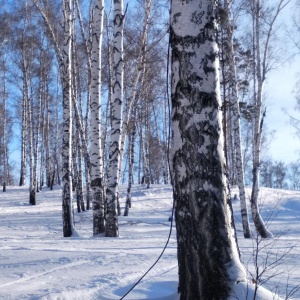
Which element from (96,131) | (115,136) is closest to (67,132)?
Answer: (96,131)

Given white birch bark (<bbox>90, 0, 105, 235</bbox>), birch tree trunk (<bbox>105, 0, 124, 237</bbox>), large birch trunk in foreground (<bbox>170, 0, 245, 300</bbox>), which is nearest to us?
large birch trunk in foreground (<bbox>170, 0, 245, 300</bbox>)

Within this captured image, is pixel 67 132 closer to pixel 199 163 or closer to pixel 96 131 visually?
pixel 96 131

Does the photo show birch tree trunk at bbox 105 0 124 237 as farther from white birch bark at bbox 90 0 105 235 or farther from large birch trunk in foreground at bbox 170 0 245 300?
large birch trunk in foreground at bbox 170 0 245 300

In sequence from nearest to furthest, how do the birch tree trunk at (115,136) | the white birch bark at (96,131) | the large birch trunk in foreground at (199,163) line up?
the large birch trunk in foreground at (199,163)
the birch tree trunk at (115,136)
the white birch bark at (96,131)

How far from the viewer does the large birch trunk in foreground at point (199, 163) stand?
2.79 m

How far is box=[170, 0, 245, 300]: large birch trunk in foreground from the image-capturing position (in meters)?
2.79

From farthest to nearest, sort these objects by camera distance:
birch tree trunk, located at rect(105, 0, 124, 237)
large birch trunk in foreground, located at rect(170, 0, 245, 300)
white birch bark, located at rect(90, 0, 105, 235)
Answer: white birch bark, located at rect(90, 0, 105, 235), birch tree trunk, located at rect(105, 0, 124, 237), large birch trunk in foreground, located at rect(170, 0, 245, 300)

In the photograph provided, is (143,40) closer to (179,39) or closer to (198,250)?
(179,39)

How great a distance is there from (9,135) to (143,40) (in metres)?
22.0

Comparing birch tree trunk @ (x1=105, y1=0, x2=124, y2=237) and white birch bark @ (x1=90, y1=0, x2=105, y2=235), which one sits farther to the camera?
white birch bark @ (x1=90, y1=0, x2=105, y2=235)

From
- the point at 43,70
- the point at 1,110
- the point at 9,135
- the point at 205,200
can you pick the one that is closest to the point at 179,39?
the point at 205,200

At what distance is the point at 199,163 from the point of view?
289 centimetres

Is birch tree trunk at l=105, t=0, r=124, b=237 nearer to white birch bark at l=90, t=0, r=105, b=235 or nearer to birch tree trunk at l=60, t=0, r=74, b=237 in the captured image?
white birch bark at l=90, t=0, r=105, b=235

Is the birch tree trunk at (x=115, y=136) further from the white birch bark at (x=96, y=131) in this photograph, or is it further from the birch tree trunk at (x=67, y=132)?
the birch tree trunk at (x=67, y=132)
